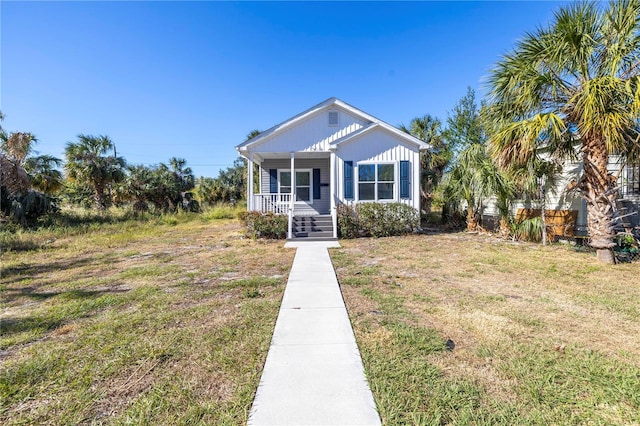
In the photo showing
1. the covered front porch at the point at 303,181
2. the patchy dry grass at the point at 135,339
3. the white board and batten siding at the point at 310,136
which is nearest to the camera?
the patchy dry grass at the point at 135,339

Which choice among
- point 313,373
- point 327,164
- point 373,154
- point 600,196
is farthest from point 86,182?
point 600,196

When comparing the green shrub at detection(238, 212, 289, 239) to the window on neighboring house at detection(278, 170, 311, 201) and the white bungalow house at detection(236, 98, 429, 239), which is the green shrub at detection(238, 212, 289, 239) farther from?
the window on neighboring house at detection(278, 170, 311, 201)

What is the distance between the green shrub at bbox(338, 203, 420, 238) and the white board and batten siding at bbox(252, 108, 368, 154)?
11.9 ft

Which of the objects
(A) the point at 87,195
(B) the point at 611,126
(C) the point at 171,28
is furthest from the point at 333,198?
(A) the point at 87,195

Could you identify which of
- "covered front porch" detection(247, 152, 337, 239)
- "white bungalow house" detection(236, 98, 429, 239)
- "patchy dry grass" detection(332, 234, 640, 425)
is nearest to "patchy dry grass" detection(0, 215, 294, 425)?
"patchy dry grass" detection(332, 234, 640, 425)

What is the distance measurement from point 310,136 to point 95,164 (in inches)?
588

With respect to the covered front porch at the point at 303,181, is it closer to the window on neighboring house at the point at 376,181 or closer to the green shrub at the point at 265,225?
the window on neighboring house at the point at 376,181

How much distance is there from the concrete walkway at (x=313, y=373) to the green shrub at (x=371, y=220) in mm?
6870

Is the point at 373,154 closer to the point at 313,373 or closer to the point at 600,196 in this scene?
the point at 600,196

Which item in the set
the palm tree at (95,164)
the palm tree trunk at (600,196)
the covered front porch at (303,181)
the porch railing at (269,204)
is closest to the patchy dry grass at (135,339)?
the porch railing at (269,204)

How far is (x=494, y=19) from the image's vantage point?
12.0 meters

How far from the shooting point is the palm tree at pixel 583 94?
608cm

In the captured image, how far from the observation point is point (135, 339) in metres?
3.36

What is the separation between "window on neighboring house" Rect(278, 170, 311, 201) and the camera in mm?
14914
